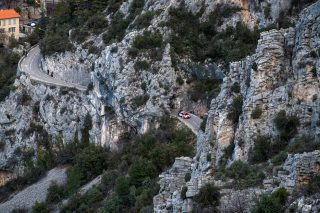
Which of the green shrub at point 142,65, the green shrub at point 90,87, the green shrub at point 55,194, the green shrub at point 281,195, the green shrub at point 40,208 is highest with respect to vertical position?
the green shrub at point 142,65

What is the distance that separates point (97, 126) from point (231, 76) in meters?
34.6

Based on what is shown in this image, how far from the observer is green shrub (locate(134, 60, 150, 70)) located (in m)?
65.7

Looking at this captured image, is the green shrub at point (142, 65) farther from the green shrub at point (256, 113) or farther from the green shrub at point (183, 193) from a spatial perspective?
the green shrub at point (183, 193)

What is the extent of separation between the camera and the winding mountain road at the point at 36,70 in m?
79.2

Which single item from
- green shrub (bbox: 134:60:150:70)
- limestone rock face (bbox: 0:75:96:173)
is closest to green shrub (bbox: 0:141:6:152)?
limestone rock face (bbox: 0:75:96:173)

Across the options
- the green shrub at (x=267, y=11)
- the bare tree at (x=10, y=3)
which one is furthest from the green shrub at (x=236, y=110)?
the bare tree at (x=10, y=3)

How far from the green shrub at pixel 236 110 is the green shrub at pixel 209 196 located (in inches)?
247

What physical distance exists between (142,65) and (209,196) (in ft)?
122

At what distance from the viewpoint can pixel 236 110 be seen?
117ft

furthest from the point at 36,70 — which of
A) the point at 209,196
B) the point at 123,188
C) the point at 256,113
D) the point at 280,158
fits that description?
the point at 280,158

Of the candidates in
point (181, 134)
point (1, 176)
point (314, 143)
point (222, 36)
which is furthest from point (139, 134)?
point (314, 143)

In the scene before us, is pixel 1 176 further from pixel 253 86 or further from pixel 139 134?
pixel 253 86

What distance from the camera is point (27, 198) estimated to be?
227 feet

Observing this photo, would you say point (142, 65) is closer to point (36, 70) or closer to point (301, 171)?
point (36, 70)
